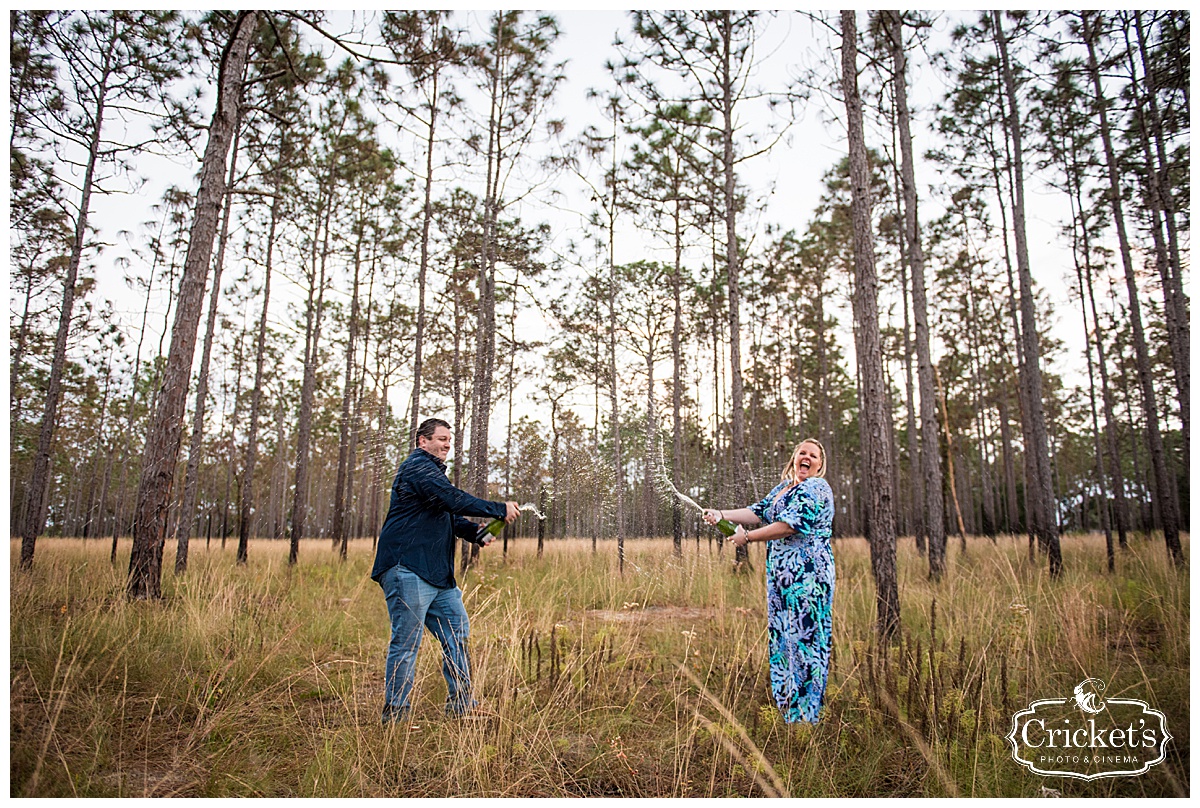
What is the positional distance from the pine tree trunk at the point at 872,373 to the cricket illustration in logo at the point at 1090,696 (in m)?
1.00

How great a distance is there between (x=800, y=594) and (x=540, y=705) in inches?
56.9

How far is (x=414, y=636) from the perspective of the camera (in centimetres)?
286

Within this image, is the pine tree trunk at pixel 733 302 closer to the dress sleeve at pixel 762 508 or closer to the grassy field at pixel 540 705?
the grassy field at pixel 540 705

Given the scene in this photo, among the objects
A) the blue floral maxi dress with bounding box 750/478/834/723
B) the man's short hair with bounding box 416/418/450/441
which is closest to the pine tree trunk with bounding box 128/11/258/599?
the man's short hair with bounding box 416/418/450/441

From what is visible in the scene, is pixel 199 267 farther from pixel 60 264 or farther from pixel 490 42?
pixel 60 264

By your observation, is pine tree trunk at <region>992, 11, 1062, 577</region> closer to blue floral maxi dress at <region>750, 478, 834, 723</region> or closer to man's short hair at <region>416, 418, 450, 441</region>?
blue floral maxi dress at <region>750, 478, 834, 723</region>

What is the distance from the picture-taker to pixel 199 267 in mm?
5137

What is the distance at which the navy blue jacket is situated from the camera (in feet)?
9.43

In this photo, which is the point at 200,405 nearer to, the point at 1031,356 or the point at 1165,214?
the point at 1031,356

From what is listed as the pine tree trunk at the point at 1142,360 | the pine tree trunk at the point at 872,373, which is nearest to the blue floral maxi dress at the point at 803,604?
the pine tree trunk at the point at 872,373

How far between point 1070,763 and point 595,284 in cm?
1158
